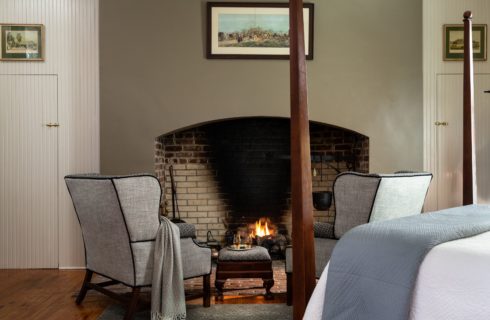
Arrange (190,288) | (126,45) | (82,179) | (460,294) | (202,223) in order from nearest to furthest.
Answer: (460,294)
(82,179)
(190,288)
(126,45)
(202,223)

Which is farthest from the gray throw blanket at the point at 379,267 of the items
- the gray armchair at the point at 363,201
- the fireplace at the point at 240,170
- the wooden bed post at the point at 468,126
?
the fireplace at the point at 240,170

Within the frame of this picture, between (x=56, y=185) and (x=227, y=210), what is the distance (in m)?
1.72

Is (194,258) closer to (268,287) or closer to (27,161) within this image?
(268,287)

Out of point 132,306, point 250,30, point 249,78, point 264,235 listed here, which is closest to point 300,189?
point 132,306

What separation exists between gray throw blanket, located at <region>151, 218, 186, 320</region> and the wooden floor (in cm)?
53

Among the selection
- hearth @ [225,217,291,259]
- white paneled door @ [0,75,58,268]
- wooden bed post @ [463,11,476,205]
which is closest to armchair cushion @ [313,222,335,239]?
wooden bed post @ [463,11,476,205]

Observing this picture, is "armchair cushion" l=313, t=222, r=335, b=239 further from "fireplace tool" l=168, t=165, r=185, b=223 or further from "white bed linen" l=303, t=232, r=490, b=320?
"fireplace tool" l=168, t=165, r=185, b=223

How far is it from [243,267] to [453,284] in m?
2.31

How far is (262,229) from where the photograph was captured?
531 cm

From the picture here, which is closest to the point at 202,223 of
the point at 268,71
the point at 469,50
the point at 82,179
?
the point at 268,71

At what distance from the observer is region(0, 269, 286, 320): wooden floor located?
339 cm

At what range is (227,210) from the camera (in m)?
5.39

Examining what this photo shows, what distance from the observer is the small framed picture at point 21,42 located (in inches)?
189

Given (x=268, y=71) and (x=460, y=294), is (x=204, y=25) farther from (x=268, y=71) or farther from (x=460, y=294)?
(x=460, y=294)
